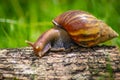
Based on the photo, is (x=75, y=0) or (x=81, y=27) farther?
(x=75, y=0)

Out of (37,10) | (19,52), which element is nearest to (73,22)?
(19,52)

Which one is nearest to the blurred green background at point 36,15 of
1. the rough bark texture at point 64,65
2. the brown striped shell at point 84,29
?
the brown striped shell at point 84,29

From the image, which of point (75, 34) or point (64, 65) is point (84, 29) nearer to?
point (75, 34)

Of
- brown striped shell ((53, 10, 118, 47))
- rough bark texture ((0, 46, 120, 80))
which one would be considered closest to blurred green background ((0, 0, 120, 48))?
brown striped shell ((53, 10, 118, 47))

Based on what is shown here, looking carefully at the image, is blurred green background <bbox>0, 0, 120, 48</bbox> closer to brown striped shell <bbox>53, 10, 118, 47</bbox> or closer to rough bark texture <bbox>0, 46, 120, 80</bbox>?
brown striped shell <bbox>53, 10, 118, 47</bbox>

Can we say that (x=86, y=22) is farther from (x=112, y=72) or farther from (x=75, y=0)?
(x=75, y=0)

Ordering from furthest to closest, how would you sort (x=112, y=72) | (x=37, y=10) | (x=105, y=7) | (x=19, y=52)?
(x=37, y=10)
(x=105, y=7)
(x=19, y=52)
(x=112, y=72)
